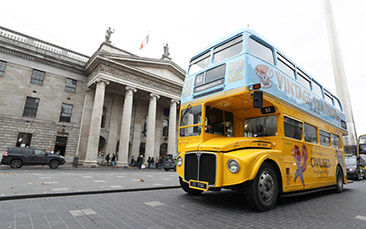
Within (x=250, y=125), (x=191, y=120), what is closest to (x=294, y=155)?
(x=250, y=125)

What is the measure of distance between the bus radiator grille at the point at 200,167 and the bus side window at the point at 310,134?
3761 millimetres

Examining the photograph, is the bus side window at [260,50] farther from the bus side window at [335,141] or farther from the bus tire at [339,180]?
the bus tire at [339,180]

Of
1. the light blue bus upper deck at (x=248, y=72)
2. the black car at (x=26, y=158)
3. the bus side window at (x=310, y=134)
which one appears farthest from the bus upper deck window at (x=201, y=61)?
the black car at (x=26, y=158)

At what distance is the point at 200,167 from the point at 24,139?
23.0 m

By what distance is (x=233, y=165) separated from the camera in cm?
440

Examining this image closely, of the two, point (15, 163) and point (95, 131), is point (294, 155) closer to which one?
point (15, 163)

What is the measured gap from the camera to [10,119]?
19.8 m

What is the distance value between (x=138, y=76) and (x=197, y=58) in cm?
1928

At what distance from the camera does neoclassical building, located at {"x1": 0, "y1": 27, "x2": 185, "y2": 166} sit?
66.4 ft

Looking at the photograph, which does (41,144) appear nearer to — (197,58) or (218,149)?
(197,58)

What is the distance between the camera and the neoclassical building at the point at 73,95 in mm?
20250

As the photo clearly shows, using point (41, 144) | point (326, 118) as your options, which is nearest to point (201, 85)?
point (326, 118)

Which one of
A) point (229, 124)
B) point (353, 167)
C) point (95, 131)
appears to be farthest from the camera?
point (95, 131)

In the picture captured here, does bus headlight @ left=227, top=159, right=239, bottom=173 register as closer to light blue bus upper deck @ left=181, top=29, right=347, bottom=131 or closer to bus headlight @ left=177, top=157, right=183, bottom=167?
bus headlight @ left=177, top=157, right=183, bottom=167
